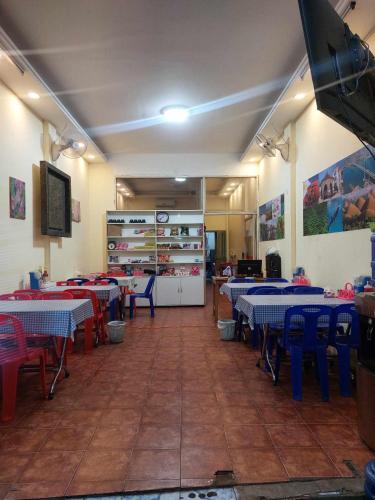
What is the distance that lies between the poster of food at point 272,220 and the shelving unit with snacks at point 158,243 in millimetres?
1454

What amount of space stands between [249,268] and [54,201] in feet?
12.2

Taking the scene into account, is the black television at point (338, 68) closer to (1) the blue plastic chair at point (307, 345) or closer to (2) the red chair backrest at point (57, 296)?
(1) the blue plastic chair at point (307, 345)

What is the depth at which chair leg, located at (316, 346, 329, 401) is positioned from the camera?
9.29ft

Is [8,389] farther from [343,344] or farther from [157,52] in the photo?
[157,52]

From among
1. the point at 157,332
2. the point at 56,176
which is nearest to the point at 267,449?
the point at 157,332

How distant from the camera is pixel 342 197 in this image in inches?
157

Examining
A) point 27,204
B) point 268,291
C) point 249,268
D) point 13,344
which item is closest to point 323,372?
point 268,291

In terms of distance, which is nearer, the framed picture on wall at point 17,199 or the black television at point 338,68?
the black television at point 338,68

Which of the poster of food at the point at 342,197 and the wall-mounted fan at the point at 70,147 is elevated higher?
the wall-mounted fan at the point at 70,147

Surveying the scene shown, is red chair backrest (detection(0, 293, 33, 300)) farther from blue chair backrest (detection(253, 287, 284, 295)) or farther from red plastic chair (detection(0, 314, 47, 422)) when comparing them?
blue chair backrest (detection(253, 287, 284, 295))

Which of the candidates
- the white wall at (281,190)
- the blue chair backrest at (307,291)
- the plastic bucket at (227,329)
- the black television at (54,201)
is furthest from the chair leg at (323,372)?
the black television at (54,201)

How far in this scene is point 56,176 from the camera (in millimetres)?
5742

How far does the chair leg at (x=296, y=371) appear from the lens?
112 inches

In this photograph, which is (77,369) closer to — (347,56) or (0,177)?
(0,177)
